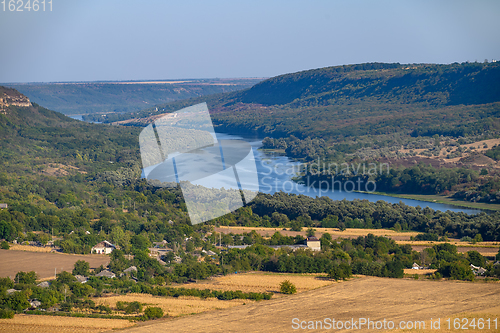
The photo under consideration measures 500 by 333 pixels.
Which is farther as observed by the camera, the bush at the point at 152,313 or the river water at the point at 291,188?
the river water at the point at 291,188

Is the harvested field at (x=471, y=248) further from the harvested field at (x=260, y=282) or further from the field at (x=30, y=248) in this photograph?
the field at (x=30, y=248)

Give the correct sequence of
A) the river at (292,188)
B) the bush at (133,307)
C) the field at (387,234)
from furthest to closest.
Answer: the river at (292,188), the field at (387,234), the bush at (133,307)

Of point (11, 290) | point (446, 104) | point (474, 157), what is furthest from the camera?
point (446, 104)

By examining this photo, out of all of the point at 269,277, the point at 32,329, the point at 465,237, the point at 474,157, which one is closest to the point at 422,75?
the point at 474,157

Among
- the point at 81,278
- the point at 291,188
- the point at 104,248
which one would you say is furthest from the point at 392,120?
the point at 81,278

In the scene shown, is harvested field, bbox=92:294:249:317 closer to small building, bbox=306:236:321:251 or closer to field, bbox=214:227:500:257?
small building, bbox=306:236:321:251

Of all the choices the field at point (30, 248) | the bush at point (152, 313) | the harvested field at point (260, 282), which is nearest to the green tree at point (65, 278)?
the harvested field at point (260, 282)

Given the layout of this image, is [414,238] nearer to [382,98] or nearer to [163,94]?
[382,98]
